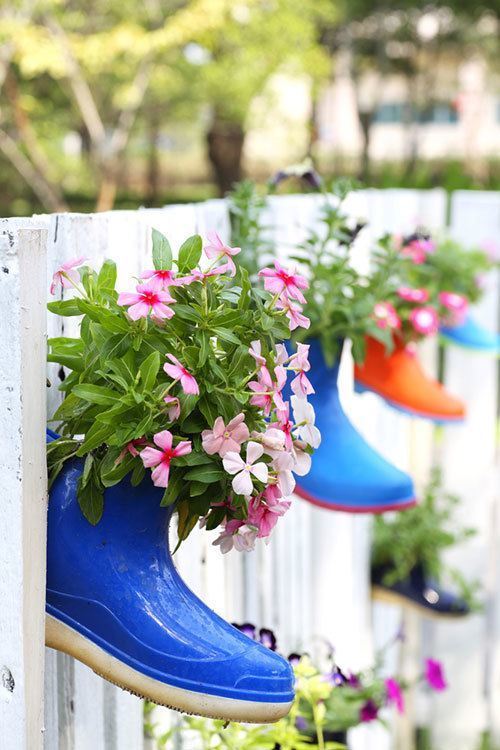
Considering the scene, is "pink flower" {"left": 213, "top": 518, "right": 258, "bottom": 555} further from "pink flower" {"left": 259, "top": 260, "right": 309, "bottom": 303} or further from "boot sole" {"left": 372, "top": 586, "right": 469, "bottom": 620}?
"boot sole" {"left": 372, "top": 586, "right": 469, "bottom": 620}

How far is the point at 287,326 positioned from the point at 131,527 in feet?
0.83

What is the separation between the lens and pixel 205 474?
1033mm

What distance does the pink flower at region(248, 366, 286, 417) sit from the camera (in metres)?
1.04

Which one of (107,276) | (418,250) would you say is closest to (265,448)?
(107,276)

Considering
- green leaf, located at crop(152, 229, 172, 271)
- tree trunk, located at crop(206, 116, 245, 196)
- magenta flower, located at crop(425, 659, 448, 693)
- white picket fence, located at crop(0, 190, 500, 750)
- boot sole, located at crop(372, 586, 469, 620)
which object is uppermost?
tree trunk, located at crop(206, 116, 245, 196)

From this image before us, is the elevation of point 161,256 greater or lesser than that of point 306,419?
greater

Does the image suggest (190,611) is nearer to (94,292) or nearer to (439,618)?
(94,292)

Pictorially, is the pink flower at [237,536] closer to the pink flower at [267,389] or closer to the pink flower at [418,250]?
the pink flower at [267,389]

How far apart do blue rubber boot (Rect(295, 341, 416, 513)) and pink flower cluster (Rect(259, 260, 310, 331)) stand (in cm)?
79

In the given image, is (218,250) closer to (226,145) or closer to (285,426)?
(285,426)

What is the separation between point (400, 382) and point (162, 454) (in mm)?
1502

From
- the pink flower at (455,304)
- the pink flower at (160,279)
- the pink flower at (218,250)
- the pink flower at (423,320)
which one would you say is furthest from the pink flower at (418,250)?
the pink flower at (160,279)

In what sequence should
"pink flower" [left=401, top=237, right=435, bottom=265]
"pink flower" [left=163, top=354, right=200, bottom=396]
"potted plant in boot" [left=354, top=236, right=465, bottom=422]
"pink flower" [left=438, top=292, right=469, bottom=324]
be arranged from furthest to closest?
"pink flower" [left=438, top=292, right=469, bottom=324] < "pink flower" [left=401, top=237, right=435, bottom=265] < "potted plant in boot" [left=354, top=236, right=465, bottom=422] < "pink flower" [left=163, top=354, right=200, bottom=396]

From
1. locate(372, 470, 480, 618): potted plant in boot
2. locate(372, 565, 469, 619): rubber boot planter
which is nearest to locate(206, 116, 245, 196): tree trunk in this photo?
locate(372, 470, 480, 618): potted plant in boot
